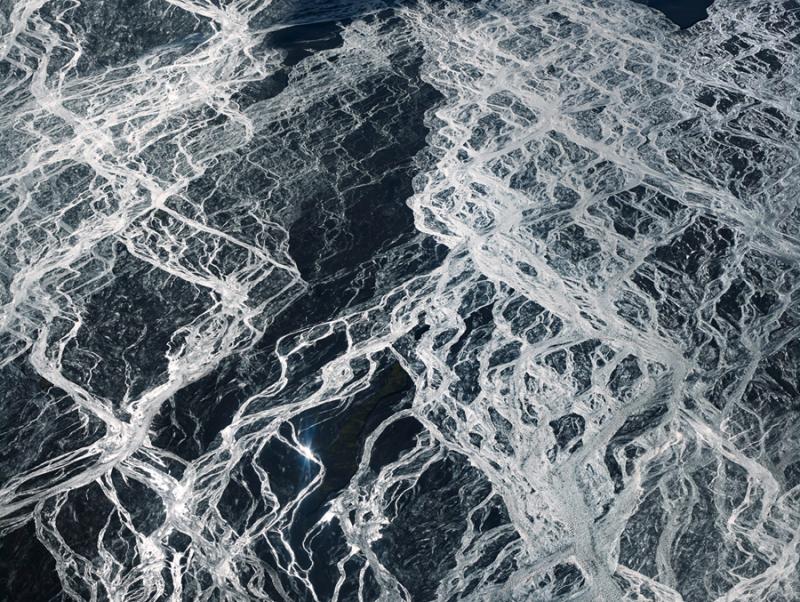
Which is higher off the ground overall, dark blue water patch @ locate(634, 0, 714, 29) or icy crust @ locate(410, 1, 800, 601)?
icy crust @ locate(410, 1, 800, 601)

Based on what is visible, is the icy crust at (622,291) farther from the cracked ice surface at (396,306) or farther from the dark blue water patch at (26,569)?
the dark blue water patch at (26,569)

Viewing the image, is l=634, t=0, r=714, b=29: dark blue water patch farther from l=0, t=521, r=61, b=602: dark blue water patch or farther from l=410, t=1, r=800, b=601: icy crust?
→ l=0, t=521, r=61, b=602: dark blue water patch

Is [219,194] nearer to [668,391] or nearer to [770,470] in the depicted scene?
[668,391]

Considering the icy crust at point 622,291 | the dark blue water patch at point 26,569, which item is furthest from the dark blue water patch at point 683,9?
the dark blue water patch at point 26,569

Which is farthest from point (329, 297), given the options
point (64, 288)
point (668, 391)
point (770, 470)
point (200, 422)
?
point (770, 470)

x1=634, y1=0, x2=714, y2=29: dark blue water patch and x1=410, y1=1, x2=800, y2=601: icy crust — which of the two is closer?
x1=410, y1=1, x2=800, y2=601: icy crust

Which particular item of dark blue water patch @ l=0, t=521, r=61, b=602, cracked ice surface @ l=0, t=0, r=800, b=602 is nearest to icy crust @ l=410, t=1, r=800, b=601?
cracked ice surface @ l=0, t=0, r=800, b=602

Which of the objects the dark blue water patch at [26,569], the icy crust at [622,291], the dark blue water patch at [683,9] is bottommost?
the dark blue water patch at [683,9]

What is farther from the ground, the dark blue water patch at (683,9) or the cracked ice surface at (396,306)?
the cracked ice surface at (396,306)
